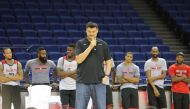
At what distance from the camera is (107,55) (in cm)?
631

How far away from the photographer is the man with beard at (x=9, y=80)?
8.70m

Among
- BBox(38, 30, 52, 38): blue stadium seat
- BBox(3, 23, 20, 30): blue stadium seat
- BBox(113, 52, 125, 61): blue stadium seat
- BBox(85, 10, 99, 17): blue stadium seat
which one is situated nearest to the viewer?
BBox(113, 52, 125, 61): blue stadium seat

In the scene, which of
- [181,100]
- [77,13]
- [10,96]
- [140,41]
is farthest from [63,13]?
Result: [10,96]

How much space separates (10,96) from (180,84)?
346 cm

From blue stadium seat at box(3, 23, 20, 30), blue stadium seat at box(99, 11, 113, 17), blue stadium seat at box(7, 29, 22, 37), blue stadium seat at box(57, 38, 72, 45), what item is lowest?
blue stadium seat at box(57, 38, 72, 45)

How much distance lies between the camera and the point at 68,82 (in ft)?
30.2

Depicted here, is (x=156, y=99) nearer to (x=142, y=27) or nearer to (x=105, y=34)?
(x=105, y=34)

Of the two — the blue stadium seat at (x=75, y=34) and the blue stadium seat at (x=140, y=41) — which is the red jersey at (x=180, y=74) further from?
the blue stadium seat at (x=75, y=34)

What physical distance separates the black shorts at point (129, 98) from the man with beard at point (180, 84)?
831 millimetres

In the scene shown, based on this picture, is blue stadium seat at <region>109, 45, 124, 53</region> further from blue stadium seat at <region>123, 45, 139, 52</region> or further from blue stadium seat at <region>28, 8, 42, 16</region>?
blue stadium seat at <region>28, 8, 42, 16</region>

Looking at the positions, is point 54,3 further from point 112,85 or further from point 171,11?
point 112,85

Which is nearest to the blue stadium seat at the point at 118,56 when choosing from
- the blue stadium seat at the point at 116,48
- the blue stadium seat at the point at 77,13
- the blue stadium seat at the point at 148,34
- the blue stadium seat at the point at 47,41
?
the blue stadium seat at the point at 116,48

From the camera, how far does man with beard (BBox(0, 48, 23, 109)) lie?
8703 mm

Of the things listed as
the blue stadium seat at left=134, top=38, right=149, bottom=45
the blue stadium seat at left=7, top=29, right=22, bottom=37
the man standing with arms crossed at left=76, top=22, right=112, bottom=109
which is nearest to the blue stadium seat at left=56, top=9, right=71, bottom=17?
the blue stadium seat at left=7, top=29, right=22, bottom=37
